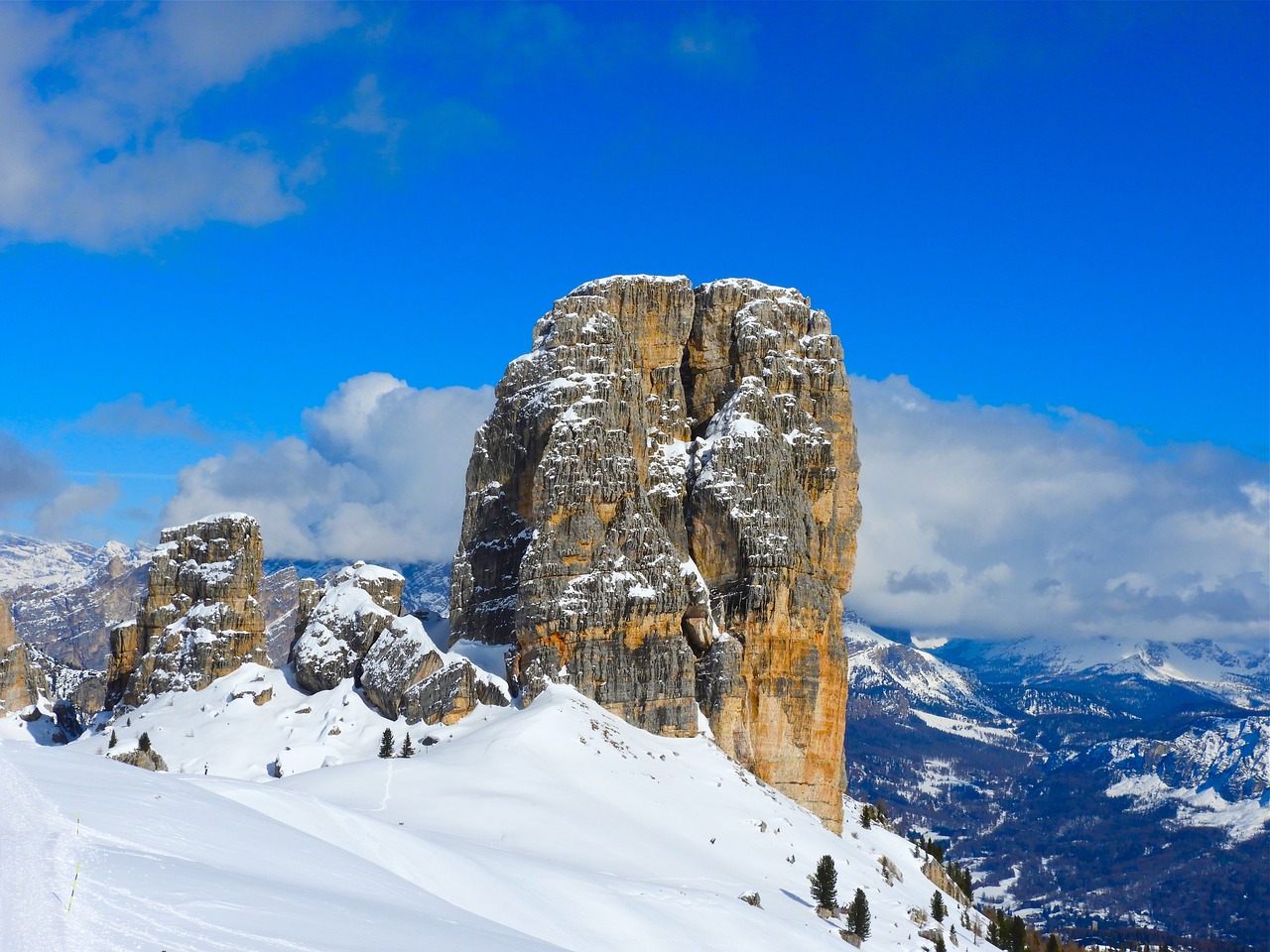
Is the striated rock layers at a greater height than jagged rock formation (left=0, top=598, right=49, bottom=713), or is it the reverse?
the striated rock layers

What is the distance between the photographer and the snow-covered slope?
32906 mm

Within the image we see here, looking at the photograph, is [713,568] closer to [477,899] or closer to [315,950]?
[477,899]

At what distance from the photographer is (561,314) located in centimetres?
11962

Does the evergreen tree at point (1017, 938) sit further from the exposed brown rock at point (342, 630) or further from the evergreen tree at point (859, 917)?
the exposed brown rock at point (342, 630)

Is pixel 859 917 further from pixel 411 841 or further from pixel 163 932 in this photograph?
pixel 163 932

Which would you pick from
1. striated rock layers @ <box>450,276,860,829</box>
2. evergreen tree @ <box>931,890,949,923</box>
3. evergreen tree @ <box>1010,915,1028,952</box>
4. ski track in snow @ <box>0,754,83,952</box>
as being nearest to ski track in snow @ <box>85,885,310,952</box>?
ski track in snow @ <box>0,754,83,952</box>

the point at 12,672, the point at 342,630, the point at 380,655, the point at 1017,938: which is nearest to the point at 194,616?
the point at 342,630

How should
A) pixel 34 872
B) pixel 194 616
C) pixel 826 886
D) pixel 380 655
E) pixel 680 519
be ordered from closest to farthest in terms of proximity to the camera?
pixel 34 872
pixel 826 886
pixel 380 655
pixel 680 519
pixel 194 616

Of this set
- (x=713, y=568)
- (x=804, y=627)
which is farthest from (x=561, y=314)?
(x=804, y=627)

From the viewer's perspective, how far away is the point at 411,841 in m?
58.1

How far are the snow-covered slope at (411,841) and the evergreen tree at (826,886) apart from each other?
3.41ft

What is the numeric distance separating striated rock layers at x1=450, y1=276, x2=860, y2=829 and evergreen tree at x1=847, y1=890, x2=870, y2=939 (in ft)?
91.2

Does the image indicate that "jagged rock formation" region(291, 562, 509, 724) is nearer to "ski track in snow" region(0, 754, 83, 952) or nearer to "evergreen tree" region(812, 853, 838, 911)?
"evergreen tree" region(812, 853, 838, 911)

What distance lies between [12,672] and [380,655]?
55.3 meters
